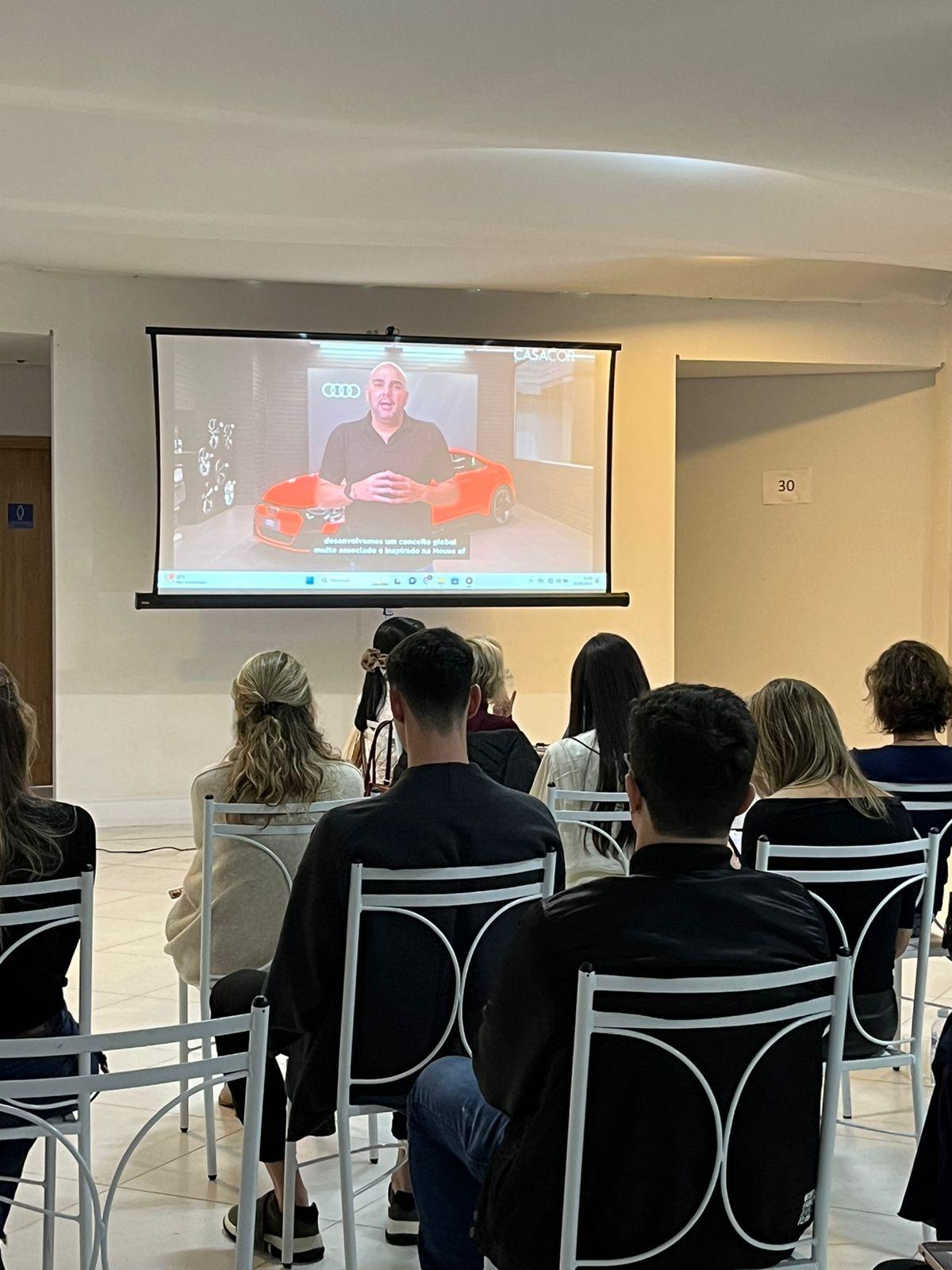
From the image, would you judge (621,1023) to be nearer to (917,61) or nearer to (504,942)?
(504,942)

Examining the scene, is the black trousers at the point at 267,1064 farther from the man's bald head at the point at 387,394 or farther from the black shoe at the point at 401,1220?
the man's bald head at the point at 387,394

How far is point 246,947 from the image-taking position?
2.93 m

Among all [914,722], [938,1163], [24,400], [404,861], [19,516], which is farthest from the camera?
[19,516]

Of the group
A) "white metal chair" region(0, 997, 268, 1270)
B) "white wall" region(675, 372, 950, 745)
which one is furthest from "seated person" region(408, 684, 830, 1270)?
"white wall" region(675, 372, 950, 745)

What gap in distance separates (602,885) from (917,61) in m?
3.48

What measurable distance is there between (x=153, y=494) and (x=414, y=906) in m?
5.54

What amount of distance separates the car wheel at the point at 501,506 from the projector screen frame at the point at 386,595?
1.36 ft

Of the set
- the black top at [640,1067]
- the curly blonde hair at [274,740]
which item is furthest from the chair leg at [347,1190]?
the curly blonde hair at [274,740]

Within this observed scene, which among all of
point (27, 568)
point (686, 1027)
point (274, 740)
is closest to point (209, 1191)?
point (274, 740)

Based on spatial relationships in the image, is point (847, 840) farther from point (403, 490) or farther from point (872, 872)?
point (403, 490)

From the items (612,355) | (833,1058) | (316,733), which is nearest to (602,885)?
(833,1058)

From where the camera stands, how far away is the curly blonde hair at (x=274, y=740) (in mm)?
2881

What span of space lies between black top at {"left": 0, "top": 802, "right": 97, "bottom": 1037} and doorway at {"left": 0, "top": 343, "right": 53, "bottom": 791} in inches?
250

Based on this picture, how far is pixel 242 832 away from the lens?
2801 mm
